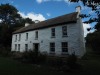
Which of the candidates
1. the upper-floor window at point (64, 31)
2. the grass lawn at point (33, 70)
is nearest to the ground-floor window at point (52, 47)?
the upper-floor window at point (64, 31)

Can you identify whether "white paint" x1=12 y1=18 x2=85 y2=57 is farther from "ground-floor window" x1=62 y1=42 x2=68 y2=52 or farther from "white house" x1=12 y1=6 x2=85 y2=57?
"ground-floor window" x1=62 y1=42 x2=68 y2=52

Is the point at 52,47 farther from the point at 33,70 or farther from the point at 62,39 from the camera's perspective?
the point at 33,70

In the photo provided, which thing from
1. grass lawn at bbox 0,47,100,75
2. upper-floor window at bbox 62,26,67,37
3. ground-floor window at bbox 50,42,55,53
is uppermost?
upper-floor window at bbox 62,26,67,37

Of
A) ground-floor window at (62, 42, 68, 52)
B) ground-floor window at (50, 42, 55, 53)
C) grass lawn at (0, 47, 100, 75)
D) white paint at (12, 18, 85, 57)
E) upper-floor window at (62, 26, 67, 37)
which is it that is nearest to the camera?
grass lawn at (0, 47, 100, 75)

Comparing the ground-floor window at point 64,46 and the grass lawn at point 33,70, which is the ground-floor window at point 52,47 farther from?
the grass lawn at point 33,70

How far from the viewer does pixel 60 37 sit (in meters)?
24.4

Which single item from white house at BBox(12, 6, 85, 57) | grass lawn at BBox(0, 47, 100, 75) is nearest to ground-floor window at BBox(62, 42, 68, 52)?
white house at BBox(12, 6, 85, 57)

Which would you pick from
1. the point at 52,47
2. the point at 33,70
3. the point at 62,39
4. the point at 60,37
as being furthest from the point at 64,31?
the point at 33,70

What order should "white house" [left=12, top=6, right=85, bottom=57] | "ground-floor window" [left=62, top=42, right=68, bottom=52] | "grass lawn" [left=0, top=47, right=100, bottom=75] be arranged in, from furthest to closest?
"ground-floor window" [left=62, top=42, right=68, bottom=52] → "white house" [left=12, top=6, right=85, bottom=57] → "grass lawn" [left=0, top=47, right=100, bottom=75]

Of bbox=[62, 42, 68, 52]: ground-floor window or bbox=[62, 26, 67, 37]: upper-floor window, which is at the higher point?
bbox=[62, 26, 67, 37]: upper-floor window

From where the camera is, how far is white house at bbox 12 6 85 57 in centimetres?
2233

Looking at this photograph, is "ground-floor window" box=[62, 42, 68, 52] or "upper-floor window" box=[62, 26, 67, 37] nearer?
"ground-floor window" box=[62, 42, 68, 52]

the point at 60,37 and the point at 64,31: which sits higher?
the point at 64,31

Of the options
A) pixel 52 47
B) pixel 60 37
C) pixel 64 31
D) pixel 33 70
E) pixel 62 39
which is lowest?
pixel 33 70
